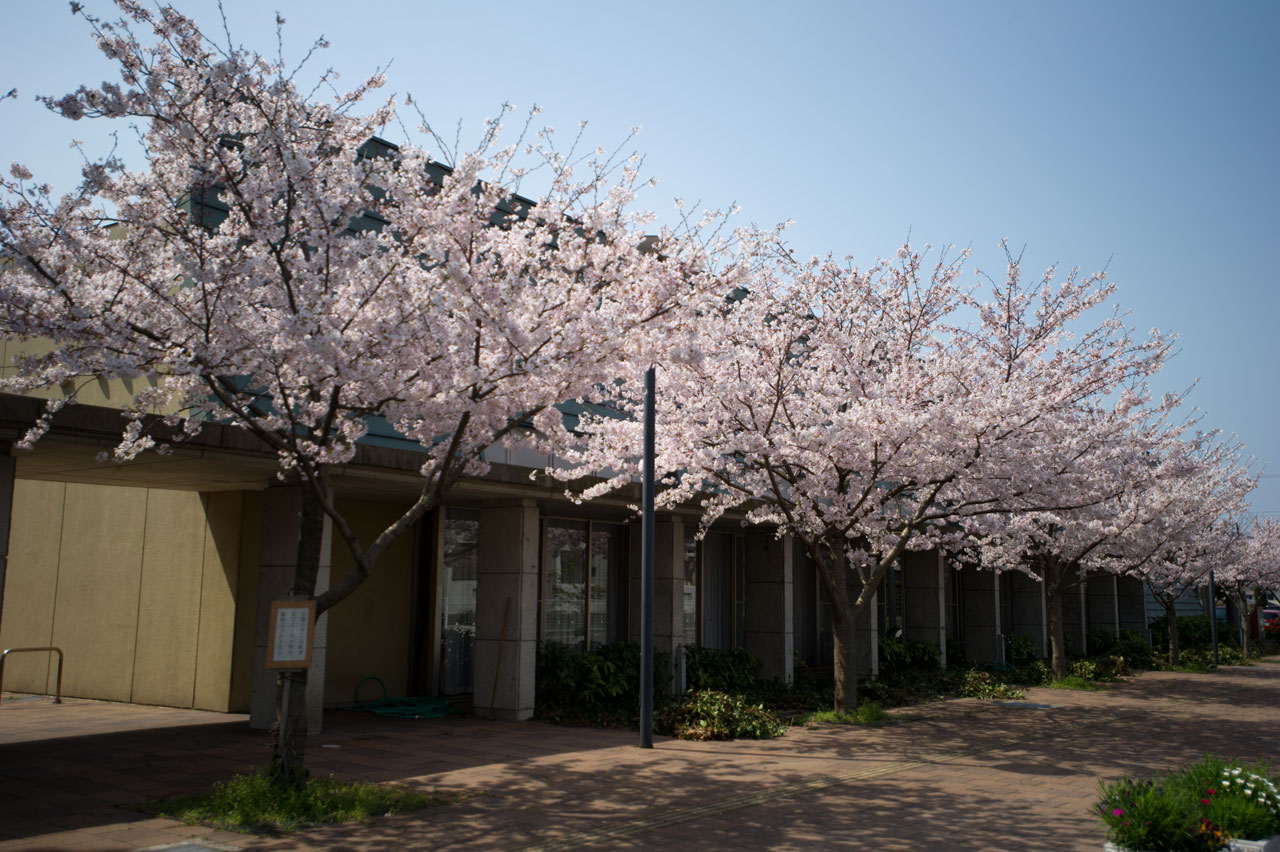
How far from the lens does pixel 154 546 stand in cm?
1559

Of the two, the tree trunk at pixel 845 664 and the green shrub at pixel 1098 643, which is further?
the green shrub at pixel 1098 643

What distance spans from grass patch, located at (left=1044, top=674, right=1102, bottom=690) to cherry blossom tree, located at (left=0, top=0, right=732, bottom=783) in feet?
53.5

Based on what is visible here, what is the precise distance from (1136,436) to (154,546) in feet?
56.0

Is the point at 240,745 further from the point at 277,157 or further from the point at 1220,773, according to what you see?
the point at 1220,773

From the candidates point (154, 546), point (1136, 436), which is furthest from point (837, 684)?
point (154, 546)

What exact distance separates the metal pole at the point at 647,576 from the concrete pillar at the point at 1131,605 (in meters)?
28.1

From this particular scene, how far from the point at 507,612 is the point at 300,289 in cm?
740

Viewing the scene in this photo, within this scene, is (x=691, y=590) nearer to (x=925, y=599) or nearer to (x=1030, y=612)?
(x=925, y=599)

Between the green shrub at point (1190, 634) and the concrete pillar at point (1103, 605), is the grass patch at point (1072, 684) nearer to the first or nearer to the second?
the concrete pillar at point (1103, 605)

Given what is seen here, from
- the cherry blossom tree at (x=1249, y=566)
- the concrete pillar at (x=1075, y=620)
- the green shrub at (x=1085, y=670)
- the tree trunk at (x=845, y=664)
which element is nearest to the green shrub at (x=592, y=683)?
the tree trunk at (x=845, y=664)

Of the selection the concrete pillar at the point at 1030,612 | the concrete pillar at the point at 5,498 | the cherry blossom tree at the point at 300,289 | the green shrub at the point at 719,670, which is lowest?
the green shrub at the point at 719,670

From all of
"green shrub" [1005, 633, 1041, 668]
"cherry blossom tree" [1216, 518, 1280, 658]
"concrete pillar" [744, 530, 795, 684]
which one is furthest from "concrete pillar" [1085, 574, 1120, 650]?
"concrete pillar" [744, 530, 795, 684]

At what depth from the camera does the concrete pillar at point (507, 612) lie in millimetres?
14500

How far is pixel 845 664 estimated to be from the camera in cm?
1509
